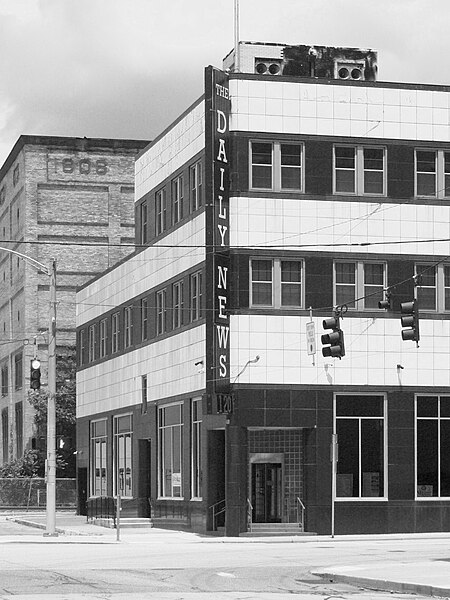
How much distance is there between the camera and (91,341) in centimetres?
6303

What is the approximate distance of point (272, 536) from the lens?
138 ft

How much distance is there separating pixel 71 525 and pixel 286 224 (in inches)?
647

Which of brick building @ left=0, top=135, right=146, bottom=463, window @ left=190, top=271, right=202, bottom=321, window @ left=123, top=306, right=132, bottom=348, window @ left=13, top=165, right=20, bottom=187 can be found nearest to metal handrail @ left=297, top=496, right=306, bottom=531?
window @ left=190, top=271, right=202, bottom=321

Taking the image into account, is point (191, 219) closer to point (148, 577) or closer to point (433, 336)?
point (433, 336)

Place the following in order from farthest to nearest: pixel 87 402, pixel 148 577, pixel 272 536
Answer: pixel 87 402, pixel 272 536, pixel 148 577

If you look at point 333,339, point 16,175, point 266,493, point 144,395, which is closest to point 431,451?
point 266,493

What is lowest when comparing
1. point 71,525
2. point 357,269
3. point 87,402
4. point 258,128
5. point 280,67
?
point 71,525

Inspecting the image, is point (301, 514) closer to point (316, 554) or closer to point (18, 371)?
point (316, 554)

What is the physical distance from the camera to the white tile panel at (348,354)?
43125mm

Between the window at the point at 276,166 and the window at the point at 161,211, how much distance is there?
7.42m

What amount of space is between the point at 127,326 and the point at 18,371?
127 ft

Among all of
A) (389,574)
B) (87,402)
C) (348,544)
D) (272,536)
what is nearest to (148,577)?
(389,574)

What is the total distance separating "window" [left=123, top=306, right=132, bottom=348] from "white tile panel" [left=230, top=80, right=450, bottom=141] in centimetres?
1434

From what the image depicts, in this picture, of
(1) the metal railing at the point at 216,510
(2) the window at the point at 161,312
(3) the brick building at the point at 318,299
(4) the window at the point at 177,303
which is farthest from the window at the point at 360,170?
(1) the metal railing at the point at 216,510
